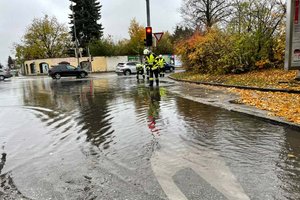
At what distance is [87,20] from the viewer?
5362cm

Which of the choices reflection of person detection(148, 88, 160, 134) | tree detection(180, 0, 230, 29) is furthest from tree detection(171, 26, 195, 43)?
reflection of person detection(148, 88, 160, 134)

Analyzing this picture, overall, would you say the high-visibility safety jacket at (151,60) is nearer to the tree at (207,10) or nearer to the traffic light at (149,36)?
the traffic light at (149,36)

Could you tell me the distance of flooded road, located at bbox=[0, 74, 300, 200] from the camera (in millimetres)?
3543

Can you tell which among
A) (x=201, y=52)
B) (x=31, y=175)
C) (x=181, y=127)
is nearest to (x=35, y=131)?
(x=31, y=175)

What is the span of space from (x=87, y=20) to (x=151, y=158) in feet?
173

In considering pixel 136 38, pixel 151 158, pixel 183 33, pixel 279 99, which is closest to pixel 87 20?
pixel 136 38

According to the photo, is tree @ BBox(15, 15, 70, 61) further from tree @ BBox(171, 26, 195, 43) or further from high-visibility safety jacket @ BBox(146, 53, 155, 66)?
high-visibility safety jacket @ BBox(146, 53, 155, 66)

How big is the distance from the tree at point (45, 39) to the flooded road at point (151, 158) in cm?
5442

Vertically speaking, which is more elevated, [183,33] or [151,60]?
[183,33]

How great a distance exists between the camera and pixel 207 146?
516 centimetres

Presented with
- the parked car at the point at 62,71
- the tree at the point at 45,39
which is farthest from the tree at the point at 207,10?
the tree at the point at 45,39

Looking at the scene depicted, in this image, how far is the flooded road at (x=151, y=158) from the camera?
11.6 feet

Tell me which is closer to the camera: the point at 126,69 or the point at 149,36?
the point at 149,36

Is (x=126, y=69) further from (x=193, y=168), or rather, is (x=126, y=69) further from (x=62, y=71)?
(x=193, y=168)
